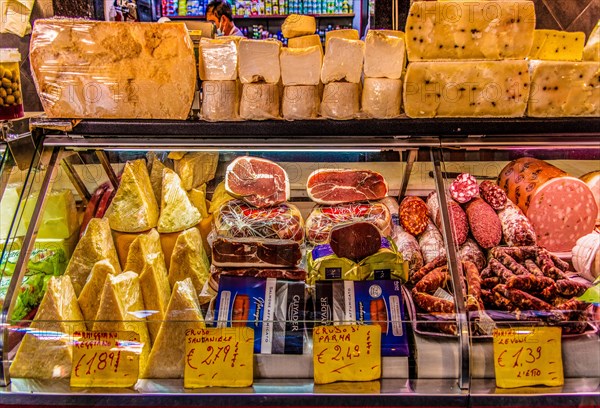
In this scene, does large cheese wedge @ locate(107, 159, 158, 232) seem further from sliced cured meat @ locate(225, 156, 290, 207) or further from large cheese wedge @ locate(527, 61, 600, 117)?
large cheese wedge @ locate(527, 61, 600, 117)

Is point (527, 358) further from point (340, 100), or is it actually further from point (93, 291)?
point (93, 291)

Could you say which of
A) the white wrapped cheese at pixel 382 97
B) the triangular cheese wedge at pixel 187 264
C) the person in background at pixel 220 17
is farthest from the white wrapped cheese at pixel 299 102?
the person in background at pixel 220 17

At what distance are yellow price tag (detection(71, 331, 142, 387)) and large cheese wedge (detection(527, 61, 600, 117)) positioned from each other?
5.31 ft

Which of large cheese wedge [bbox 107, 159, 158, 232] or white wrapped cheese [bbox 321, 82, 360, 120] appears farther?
large cheese wedge [bbox 107, 159, 158, 232]

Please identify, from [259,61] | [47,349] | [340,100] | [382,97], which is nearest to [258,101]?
[259,61]

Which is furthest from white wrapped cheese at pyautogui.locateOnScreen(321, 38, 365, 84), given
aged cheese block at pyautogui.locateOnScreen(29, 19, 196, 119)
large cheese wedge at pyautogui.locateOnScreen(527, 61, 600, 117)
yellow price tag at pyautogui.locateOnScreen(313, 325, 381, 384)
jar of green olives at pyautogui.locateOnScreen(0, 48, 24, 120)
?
jar of green olives at pyautogui.locateOnScreen(0, 48, 24, 120)

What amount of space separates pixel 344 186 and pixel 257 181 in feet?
1.33

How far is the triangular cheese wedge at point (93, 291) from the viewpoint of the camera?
73.9 inches

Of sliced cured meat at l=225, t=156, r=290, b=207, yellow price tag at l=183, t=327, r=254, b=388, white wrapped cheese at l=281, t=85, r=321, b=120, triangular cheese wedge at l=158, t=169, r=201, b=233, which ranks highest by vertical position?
white wrapped cheese at l=281, t=85, r=321, b=120

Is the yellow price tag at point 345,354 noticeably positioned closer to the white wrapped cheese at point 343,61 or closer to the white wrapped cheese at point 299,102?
the white wrapped cheese at point 299,102

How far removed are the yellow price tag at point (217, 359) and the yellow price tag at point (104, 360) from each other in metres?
0.18

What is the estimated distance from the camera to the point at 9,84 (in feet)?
5.83

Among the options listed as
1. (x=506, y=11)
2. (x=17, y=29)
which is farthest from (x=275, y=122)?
(x=17, y=29)

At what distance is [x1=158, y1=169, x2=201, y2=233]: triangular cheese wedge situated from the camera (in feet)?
7.40
